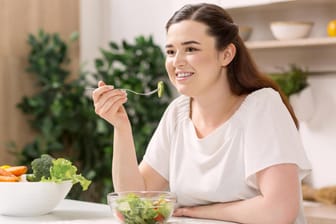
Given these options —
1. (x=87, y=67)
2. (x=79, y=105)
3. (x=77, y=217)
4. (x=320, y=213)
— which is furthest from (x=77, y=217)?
(x=87, y=67)

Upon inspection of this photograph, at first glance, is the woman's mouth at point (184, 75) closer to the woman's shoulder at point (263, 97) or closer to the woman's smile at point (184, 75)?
the woman's smile at point (184, 75)

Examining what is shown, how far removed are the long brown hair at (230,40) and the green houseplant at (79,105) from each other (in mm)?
1774

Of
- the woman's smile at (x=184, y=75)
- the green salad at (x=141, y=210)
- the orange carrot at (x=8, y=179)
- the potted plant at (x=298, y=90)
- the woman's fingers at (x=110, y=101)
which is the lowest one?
the green salad at (x=141, y=210)

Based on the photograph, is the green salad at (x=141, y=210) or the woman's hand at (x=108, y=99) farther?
the woman's hand at (x=108, y=99)

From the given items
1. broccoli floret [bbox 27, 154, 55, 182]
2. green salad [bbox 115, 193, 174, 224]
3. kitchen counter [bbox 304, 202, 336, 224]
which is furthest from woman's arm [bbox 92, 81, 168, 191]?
kitchen counter [bbox 304, 202, 336, 224]

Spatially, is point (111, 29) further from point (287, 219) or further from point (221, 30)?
point (287, 219)

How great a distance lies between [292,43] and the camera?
3.61 metres

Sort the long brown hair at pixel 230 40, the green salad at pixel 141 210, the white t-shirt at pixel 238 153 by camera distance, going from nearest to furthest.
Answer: the green salad at pixel 141 210 < the white t-shirt at pixel 238 153 < the long brown hair at pixel 230 40

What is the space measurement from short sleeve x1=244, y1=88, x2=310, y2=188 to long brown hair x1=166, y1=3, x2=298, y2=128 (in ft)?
0.27

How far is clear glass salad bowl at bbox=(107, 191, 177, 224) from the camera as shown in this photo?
1.95 m

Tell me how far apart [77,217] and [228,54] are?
706mm

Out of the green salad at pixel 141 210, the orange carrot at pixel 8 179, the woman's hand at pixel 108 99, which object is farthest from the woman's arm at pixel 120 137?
the green salad at pixel 141 210

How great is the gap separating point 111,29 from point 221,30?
238 cm

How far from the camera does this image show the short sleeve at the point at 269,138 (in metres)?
2.29
